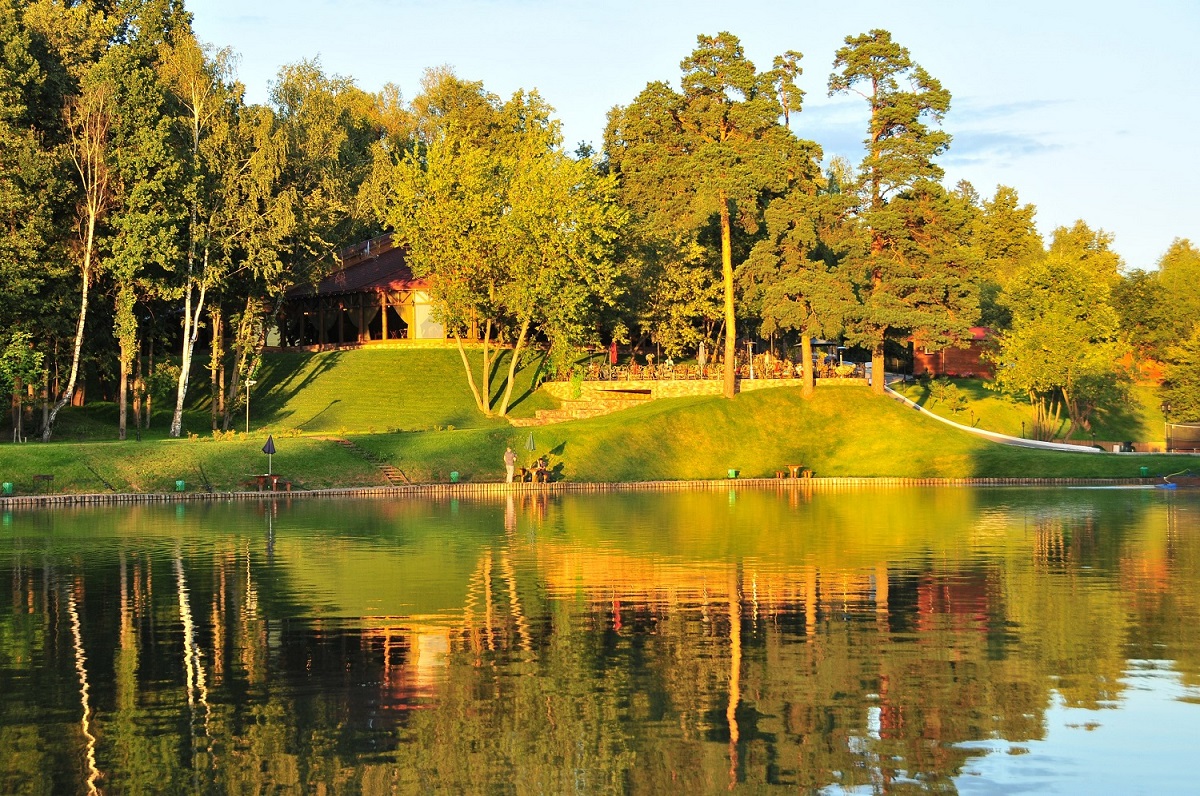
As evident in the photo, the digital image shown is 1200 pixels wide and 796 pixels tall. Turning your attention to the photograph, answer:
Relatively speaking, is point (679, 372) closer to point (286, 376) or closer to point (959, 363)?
point (286, 376)

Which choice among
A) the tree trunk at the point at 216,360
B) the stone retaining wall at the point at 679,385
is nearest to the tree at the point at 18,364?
the tree trunk at the point at 216,360

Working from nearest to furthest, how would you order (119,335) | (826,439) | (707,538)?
1. (707,538)
2. (119,335)
3. (826,439)

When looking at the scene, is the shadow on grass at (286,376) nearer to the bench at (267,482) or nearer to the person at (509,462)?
the bench at (267,482)

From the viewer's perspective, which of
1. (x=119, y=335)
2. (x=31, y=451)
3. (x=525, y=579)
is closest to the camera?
(x=525, y=579)

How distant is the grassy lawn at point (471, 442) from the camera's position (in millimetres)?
56969

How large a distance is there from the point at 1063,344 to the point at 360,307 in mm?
48055

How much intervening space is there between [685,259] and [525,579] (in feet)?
190

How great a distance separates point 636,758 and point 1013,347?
73.4 meters

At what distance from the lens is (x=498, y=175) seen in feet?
261

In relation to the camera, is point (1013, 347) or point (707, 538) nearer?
point (707, 538)

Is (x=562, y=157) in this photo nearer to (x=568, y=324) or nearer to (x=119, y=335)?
(x=568, y=324)

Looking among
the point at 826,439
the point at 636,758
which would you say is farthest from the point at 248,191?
the point at 636,758

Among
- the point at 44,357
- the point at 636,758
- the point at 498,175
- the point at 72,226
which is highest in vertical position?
the point at 498,175

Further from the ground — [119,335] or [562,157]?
[562,157]
